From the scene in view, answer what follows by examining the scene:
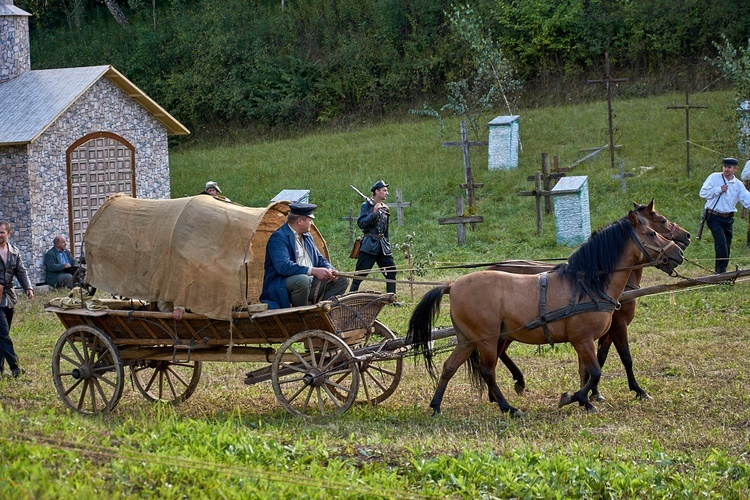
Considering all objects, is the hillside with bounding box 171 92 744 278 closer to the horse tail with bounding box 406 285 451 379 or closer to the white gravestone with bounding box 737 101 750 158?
the white gravestone with bounding box 737 101 750 158

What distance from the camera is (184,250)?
852 centimetres

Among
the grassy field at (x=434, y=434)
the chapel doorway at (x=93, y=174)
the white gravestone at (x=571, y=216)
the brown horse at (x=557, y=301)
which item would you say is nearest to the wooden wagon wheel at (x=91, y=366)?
the grassy field at (x=434, y=434)

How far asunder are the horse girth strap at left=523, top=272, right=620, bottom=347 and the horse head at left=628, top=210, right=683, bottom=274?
1.76 feet

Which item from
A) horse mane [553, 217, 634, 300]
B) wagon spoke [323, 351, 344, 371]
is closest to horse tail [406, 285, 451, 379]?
wagon spoke [323, 351, 344, 371]

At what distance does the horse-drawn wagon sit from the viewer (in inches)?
329

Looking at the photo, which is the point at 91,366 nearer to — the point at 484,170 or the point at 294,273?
the point at 294,273

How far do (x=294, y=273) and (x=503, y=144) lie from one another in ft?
58.2

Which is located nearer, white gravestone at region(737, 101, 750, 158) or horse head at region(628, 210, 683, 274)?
horse head at region(628, 210, 683, 274)

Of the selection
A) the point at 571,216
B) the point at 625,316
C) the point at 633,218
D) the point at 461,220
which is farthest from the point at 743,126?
the point at 633,218

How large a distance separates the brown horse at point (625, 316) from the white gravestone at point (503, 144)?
52.3 ft

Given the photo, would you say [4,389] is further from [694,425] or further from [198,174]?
[198,174]

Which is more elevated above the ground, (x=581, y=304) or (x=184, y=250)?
(x=184, y=250)

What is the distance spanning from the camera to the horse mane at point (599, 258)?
8.58m

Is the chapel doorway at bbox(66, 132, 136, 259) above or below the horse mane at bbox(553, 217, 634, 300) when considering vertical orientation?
above
